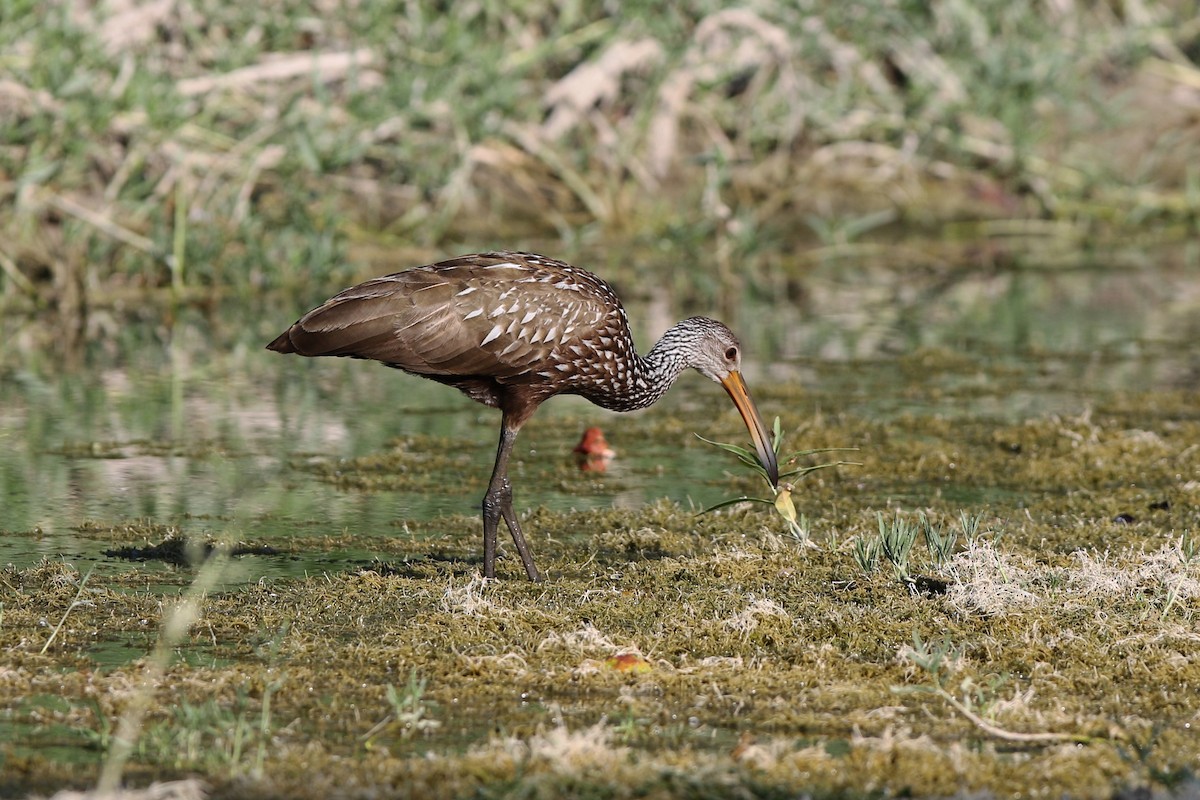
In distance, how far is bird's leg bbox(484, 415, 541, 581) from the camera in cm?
677

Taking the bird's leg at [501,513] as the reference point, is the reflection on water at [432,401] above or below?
below

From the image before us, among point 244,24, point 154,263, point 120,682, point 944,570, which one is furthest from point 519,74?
point 120,682

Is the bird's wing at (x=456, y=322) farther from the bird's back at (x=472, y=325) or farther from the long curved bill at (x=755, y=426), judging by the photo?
the long curved bill at (x=755, y=426)

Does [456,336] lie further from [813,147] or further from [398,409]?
[813,147]

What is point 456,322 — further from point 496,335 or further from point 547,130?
point 547,130

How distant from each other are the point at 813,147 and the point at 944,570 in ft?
37.1

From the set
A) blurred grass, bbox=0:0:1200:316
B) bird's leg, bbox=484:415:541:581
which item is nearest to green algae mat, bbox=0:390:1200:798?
bird's leg, bbox=484:415:541:581

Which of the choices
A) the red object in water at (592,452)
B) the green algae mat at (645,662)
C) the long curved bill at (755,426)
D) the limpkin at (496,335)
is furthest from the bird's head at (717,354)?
the red object in water at (592,452)

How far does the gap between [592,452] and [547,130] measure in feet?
24.1

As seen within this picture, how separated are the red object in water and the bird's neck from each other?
1.19m

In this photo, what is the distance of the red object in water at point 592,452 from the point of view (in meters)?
8.93

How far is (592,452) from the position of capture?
29.5 ft

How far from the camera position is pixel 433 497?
8.23 meters

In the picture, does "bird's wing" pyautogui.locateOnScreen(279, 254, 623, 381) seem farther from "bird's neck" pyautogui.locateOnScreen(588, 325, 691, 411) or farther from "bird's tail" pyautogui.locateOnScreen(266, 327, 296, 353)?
"bird's neck" pyautogui.locateOnScreen(588, 325, 691, 411)
